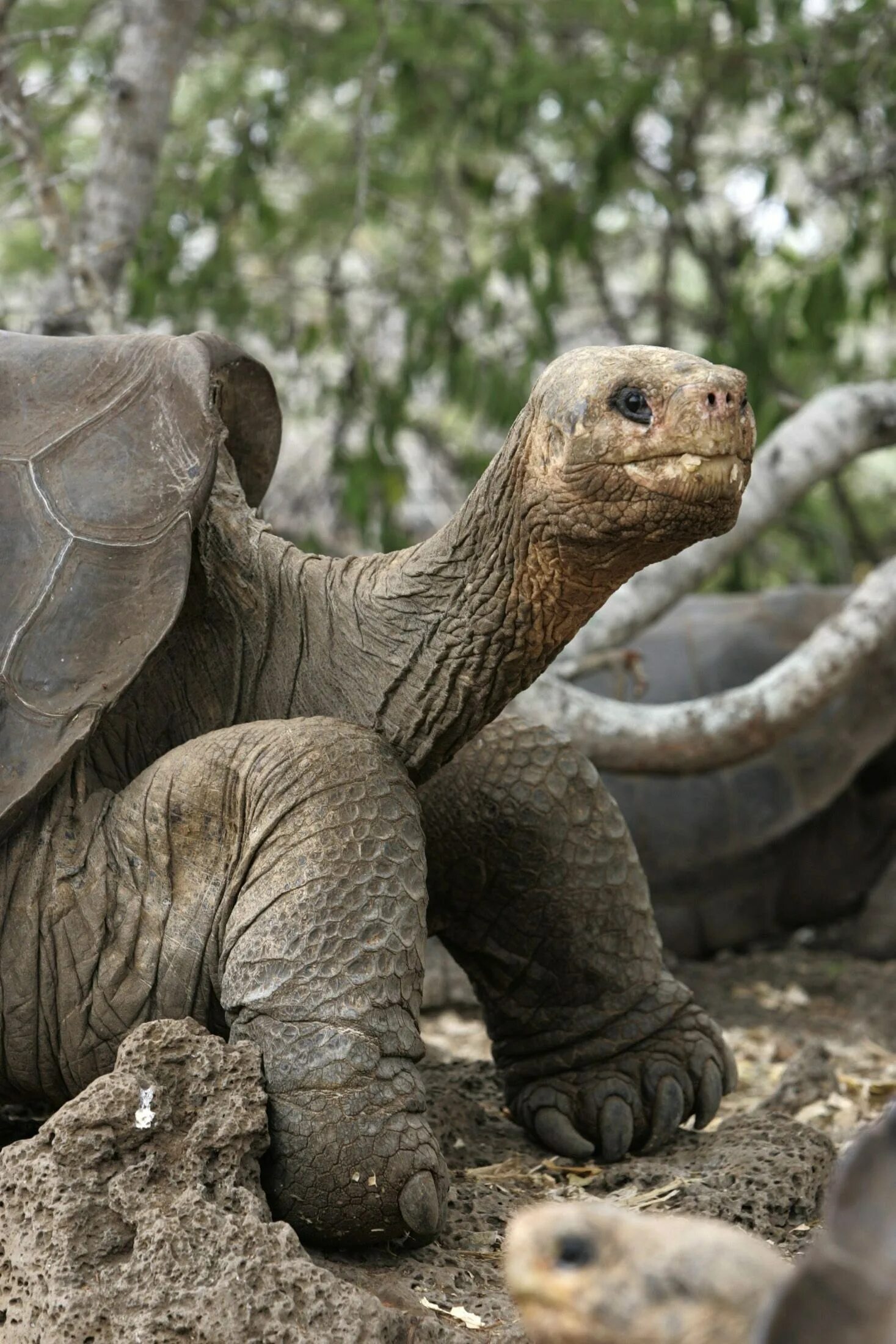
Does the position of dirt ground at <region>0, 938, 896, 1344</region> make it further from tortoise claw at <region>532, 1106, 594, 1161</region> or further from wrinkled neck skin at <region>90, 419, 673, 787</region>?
wrinkled neck skin at <region>90, 419, 673, 787</region>

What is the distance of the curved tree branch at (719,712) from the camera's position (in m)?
4.16

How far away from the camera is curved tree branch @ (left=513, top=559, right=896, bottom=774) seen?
4.16 metres

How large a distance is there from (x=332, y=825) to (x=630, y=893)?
32.8 inches

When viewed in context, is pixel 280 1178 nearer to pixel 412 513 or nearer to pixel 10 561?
pixel 10 561

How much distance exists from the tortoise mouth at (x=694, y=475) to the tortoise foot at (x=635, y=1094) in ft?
3.95

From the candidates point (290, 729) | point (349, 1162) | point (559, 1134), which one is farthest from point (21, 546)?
point (559, 1134)

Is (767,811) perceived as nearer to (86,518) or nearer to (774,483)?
(774,483)

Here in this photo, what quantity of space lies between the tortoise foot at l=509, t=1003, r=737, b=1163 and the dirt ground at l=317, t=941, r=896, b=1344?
43 millimetres

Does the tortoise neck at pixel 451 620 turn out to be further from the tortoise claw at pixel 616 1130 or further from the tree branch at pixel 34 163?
the tree branch at pixel 34 163

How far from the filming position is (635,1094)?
272 cm

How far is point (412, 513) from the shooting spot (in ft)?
32.5

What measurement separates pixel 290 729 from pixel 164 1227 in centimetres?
70

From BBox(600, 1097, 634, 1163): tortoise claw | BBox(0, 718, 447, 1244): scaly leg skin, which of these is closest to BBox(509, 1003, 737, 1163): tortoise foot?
BBox(600, 1097, 634, 1163): tortoise claw

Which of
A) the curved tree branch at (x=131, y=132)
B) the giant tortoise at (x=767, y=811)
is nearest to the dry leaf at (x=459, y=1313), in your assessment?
the curved tree branch at (x=131, y=132)
